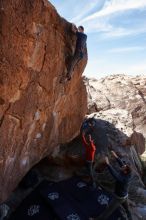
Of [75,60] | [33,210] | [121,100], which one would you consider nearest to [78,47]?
[75,60]

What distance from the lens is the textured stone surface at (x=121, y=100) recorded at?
51.0 ft

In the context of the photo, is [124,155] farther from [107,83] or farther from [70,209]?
[107,83]

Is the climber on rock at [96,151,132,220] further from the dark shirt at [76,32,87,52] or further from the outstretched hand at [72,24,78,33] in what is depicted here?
the outstretched hand at [72,24,78,33]

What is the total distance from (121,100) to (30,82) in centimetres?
1351

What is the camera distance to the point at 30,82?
8.21 meters

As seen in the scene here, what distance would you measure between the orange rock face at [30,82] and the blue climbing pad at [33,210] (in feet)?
1.64

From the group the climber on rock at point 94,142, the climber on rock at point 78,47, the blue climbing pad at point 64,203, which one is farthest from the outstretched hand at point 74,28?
the blue climbing pad at point 64,203

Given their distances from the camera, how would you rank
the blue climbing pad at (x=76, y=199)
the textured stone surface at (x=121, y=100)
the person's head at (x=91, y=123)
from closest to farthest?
the blue climbing pad at (x=76, y=199), the person's head at (x=91, y=123), the textured stone surface at (x=121, y=100)

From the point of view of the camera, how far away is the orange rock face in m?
7.24

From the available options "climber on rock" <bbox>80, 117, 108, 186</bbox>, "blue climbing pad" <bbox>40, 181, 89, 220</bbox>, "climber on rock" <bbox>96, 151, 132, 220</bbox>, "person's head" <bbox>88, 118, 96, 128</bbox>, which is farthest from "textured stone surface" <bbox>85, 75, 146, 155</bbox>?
"climber on rock" <bbox>96, 151, 132, 220</bbox>

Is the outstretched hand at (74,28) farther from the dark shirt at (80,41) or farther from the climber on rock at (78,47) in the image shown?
the dark shirt at (80,41)

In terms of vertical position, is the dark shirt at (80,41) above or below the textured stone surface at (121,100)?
above

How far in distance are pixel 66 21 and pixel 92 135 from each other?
4.31 metres

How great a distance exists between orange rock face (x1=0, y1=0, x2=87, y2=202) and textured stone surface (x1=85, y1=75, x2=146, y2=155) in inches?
210
